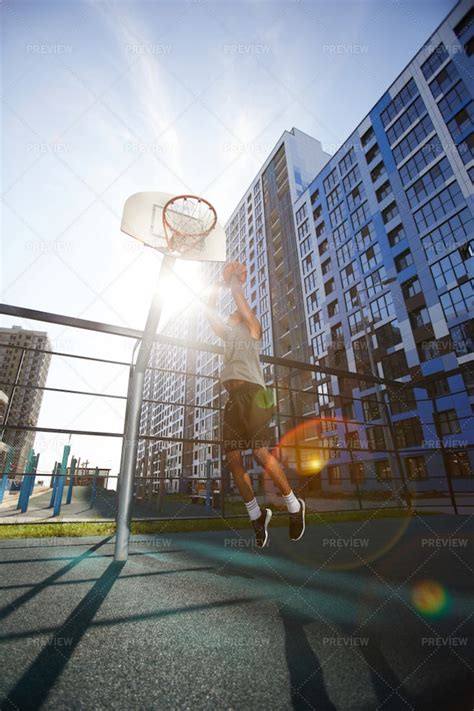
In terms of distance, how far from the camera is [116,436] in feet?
10.7

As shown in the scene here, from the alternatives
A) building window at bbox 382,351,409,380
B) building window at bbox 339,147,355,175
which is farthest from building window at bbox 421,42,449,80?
building window at bbox 382,351,409,380

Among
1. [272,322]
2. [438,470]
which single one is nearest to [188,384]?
[272,322]

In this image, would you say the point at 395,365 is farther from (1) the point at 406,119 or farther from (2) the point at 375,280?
(1) the point at 406,119

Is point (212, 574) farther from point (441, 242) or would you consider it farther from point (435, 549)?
point (441, 242)

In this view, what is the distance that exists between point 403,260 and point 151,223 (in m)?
26.3

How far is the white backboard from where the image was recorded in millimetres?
3154

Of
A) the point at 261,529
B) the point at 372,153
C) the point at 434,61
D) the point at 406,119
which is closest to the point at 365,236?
the point at 372,153

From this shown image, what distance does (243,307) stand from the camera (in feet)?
8.24

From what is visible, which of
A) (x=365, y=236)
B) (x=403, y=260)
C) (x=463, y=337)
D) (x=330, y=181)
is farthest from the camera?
(x=330, y=181)

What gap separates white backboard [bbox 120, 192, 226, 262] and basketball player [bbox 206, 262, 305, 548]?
866mm

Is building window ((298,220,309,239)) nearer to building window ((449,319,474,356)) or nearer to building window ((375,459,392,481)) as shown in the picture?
building window ((449,319,474,356))

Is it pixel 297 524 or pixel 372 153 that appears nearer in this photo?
pixel 297 524

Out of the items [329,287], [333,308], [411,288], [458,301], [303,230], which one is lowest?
[458,301]

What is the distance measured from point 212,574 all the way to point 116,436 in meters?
1.78
